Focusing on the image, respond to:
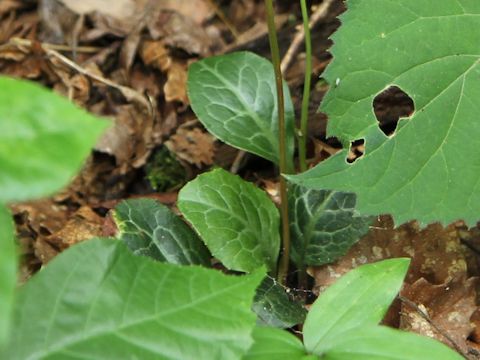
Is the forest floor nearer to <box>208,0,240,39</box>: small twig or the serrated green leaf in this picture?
<box>208,0,240,39</box>: small twig

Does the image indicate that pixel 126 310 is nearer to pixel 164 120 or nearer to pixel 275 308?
pixel 275 308

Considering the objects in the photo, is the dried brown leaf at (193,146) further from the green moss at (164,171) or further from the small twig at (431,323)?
the small twig at (431,323)

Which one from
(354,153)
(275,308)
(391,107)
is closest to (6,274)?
(275,308)

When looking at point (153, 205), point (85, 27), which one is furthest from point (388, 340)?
point (85, 27)

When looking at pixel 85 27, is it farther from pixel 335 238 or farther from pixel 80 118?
pixel 80 118

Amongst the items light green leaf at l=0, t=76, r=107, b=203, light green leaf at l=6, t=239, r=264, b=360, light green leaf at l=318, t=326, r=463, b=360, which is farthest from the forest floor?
light green leaf at l=0, t=76, r=107, b=203


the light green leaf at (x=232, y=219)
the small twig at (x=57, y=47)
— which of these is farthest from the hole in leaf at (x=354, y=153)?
the small twig at (x=57, y=47)
